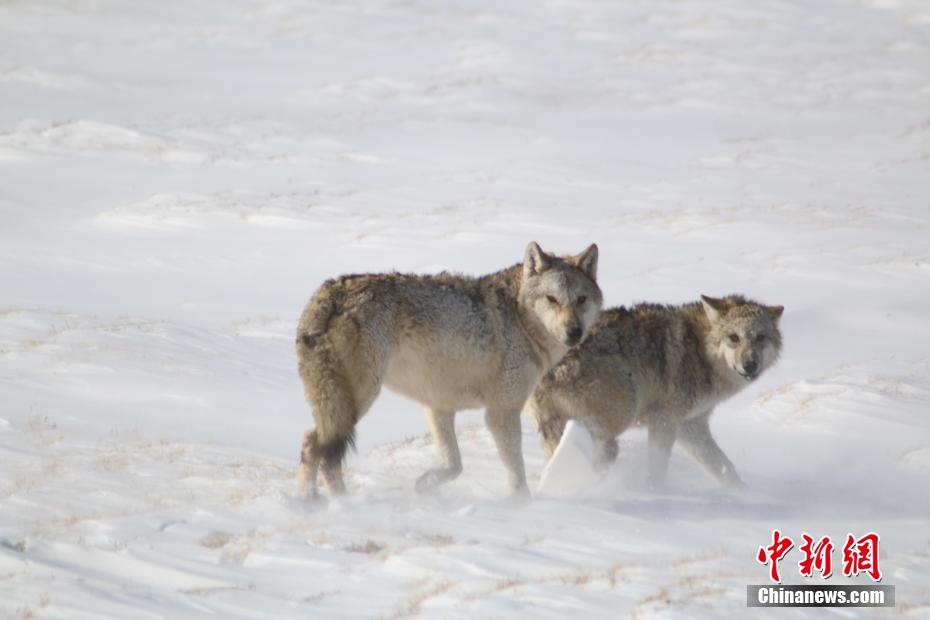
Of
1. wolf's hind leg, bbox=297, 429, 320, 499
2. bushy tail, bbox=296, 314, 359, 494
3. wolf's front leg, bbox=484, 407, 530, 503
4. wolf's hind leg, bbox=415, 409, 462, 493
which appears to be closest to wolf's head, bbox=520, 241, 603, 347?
wolf's front leg, bbox=484, 407, 530, 503

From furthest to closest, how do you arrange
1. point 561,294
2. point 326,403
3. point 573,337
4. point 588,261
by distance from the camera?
point 588,261, point 561,294, point 573,337, point 326,403

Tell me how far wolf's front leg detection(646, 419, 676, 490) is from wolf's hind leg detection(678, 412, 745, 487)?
441 millimetres

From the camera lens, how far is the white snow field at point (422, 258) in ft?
27.5

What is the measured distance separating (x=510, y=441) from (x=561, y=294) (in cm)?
146

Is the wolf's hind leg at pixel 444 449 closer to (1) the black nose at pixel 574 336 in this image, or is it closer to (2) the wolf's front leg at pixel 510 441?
(2) the wolf's front leg at pixel 510 441

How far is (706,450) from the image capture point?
12.1 meters

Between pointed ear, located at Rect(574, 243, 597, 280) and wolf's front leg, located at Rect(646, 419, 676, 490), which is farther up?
pointed ear, located at Rect(574, 243, 597, 280)

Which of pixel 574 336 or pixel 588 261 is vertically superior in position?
pixel 588 261

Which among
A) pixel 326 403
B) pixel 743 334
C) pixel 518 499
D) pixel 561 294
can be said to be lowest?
pixel 518 499

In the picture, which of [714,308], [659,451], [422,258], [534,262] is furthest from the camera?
[422,258]

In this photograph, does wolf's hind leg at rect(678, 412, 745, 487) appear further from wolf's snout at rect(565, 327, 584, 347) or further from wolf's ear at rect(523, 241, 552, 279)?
wolf's ear at rect(523, 241, 552, 279)

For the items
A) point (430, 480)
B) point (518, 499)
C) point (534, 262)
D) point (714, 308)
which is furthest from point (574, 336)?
point (714, 308)

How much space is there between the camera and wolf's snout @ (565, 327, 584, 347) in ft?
34.9

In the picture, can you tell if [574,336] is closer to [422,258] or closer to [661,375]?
[661,375]
